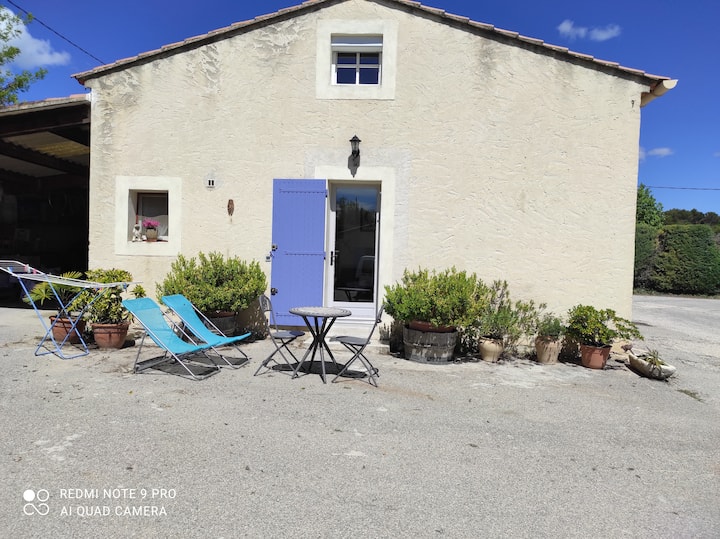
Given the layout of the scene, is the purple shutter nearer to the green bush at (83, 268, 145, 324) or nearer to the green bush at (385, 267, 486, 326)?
the green bush at (385, 267, 486, 326)

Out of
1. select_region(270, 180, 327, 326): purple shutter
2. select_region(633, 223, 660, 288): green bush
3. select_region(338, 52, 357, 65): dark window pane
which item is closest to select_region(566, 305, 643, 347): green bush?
select_region(270, 180, 327, 326): purple shutter

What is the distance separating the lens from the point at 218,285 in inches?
240

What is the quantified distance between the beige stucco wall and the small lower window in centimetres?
29

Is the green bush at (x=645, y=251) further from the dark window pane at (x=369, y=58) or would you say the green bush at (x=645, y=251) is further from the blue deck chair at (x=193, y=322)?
the blue deck chair at (x=193, y=322)

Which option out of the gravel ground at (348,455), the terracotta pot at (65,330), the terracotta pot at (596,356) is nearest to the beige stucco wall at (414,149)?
the terracotta pot at (596,356)

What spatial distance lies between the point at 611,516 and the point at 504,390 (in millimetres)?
2271

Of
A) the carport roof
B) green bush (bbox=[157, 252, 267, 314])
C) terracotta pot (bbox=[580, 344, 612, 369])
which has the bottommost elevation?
terracotta pot (bbox=[580, 344, 612, 369])

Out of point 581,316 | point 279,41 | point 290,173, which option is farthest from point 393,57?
point 581,316

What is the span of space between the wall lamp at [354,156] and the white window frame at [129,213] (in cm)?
247

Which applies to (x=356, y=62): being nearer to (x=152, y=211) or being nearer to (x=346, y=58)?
(x=346, y=58)

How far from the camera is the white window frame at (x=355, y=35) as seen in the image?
6469mm

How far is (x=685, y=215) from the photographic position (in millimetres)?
48500

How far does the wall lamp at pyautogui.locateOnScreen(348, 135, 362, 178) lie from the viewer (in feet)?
21.0

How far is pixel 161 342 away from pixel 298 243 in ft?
8.12
